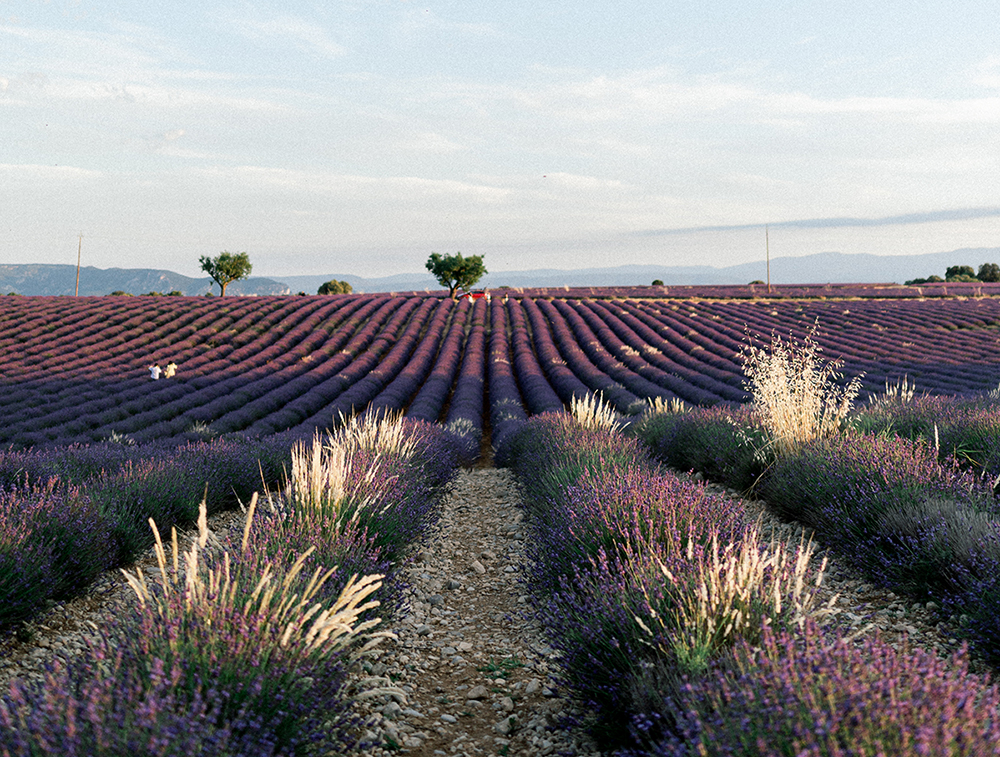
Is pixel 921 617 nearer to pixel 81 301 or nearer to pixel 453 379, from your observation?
pixel 453 379

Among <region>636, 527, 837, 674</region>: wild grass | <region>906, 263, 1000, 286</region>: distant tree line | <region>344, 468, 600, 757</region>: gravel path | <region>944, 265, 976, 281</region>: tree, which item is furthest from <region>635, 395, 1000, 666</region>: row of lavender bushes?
<region>944, 265, 976, 281</region>: tree

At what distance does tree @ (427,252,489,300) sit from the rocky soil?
151 ft

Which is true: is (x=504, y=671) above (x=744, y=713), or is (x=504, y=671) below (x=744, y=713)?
below

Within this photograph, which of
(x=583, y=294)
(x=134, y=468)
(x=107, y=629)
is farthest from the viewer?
(x=583, y=294)

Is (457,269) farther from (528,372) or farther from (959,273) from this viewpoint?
(959,273)

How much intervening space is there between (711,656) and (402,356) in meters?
23.4

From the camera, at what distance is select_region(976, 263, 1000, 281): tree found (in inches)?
2336

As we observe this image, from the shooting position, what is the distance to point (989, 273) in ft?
195

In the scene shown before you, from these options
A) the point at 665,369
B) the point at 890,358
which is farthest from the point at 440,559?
the point at 890,358

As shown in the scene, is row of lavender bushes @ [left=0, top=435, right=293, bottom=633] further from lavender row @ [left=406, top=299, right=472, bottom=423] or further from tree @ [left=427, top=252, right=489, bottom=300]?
tree @ [left=427, top=252, right=489, bottom=300]

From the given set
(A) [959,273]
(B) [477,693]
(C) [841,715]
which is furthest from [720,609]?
(A) [959,273]

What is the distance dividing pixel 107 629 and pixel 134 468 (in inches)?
168

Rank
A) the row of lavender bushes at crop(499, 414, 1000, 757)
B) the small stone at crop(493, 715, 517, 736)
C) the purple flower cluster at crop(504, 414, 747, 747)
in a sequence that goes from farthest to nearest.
Answer: the small stone at crop(493, 715, 517, 736) → the purple flower cluster at crop(504, 414, 747, 747) → the row of lavender bushes at crop(499, 414, 1000, 757)

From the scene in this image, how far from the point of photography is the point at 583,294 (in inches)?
1884
